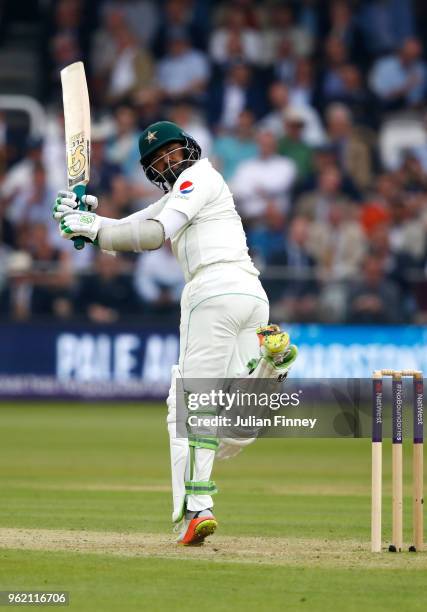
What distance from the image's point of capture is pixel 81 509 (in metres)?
8.89

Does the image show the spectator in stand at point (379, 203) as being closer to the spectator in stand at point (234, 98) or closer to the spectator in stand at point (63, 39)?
the spectator in stand at point (234, 98)

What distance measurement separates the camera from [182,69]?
20.5m

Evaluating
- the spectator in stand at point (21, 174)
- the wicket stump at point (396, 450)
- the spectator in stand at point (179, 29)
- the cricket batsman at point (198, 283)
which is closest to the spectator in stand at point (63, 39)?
the spectator in stand at point (179, 29)

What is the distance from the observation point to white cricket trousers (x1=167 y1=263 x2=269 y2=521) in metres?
7.29

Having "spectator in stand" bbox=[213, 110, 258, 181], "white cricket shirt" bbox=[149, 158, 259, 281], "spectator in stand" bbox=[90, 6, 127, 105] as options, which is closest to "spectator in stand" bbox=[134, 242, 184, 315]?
"spectator in stand" bbox=[213, 110, 258, 181]

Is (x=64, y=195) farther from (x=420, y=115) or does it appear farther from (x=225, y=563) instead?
(x=420, y=115)

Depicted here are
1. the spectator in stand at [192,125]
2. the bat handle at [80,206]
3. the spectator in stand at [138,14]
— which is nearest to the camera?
the bat handle at [80,206]

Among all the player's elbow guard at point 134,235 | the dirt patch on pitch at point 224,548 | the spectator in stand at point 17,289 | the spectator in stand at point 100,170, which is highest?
the spectator in stand at point 100,170

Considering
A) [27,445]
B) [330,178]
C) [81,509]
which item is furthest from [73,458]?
[330,178]

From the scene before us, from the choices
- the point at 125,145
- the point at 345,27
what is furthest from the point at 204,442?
the point at 345,27

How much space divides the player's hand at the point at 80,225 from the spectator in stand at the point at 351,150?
12.1m

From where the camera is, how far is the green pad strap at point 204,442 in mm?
7211

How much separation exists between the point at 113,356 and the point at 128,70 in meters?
5.03

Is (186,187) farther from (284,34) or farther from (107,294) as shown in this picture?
(284,34)
